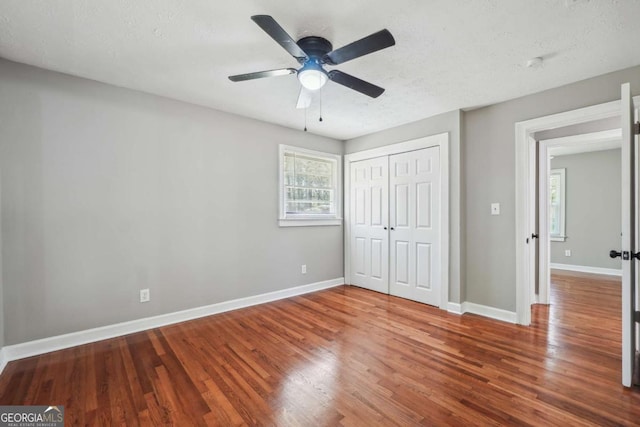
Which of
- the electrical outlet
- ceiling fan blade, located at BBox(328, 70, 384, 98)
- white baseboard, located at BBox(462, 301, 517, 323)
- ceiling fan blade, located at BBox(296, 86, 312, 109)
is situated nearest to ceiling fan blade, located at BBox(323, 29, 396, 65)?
ceiling fan blade, located at BBox(328, 70, 384, 98)

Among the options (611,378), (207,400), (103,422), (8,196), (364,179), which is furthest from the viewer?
(364,179)

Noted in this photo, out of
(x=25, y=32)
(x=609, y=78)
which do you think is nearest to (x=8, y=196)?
(x=25, y=32)

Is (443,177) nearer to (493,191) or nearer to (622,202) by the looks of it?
(493,191)

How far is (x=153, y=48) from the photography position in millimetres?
2104

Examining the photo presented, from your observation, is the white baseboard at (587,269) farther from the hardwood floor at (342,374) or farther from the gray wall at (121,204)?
the gray wall at (121,204)

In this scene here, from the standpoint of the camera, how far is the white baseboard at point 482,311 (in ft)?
10.0

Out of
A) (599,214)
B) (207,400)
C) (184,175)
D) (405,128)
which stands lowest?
(207,400)

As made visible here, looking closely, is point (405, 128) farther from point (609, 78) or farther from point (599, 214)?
point (599, 214)

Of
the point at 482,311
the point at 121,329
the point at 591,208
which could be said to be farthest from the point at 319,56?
the point at 591,208

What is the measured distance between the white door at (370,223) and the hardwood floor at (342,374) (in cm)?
114

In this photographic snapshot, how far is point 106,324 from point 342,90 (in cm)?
321

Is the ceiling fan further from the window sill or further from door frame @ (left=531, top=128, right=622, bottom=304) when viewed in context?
door frame @ (left=531, top=128, right=622, bottom=304)

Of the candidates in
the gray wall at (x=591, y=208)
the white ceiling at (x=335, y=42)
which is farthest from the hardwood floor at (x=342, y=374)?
the gray wall at (x=591, y=208)

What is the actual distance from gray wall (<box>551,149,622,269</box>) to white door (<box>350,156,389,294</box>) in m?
4.36
